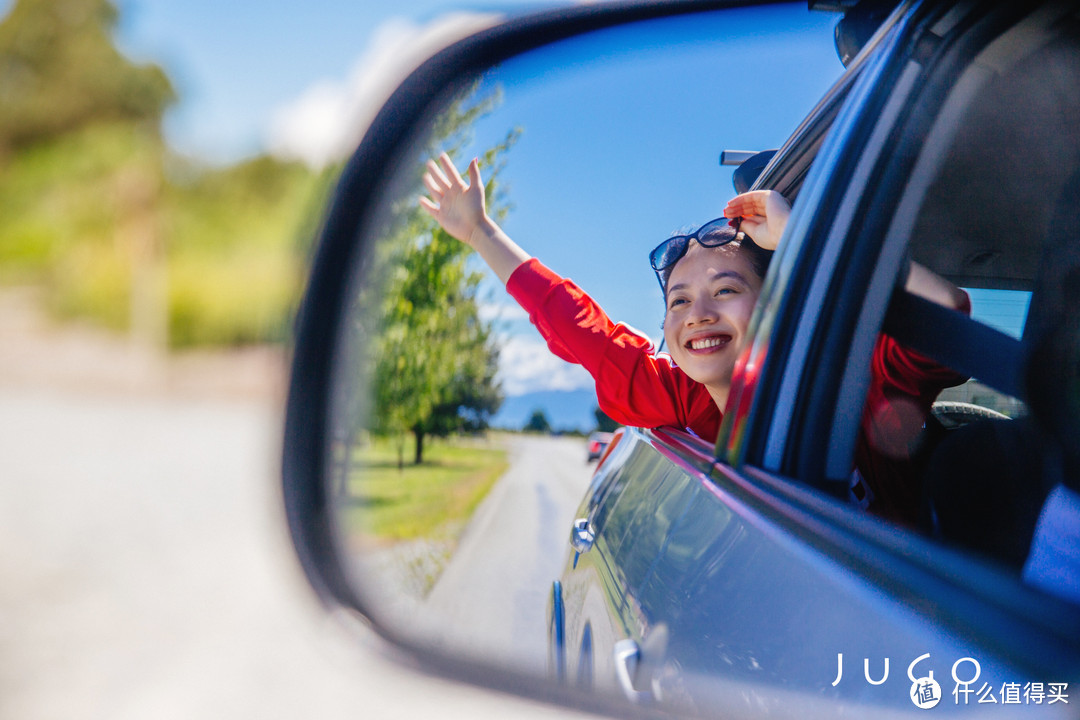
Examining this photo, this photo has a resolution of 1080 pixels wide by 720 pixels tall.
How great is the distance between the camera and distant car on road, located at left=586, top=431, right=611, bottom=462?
155cm

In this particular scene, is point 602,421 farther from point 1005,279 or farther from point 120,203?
point 120,203

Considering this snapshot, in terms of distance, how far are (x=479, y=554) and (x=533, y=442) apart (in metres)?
0.34

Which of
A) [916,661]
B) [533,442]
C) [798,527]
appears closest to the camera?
[916,661]

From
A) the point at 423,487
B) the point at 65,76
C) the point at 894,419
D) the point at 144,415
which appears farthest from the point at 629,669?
the point at 65,76

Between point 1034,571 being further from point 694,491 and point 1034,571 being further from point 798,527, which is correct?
point 694,491

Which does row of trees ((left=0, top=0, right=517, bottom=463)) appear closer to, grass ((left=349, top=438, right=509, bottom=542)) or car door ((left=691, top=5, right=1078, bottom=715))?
grass ((left=349, top=438, right=509, bottom=542))

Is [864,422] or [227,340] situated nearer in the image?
[864,422]

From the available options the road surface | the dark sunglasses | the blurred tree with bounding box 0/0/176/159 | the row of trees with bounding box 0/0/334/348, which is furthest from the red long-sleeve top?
the blurred tree with bounding box 0/0/176/159

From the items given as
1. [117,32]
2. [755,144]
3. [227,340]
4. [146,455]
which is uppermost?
[117,32]

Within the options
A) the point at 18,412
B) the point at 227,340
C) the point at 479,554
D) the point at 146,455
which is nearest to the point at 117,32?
the point at 227,340

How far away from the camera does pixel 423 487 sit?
63.7 inches

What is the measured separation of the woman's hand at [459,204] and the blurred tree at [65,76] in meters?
45.4

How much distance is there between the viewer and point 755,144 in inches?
50.8

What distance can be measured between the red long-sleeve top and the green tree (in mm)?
108
